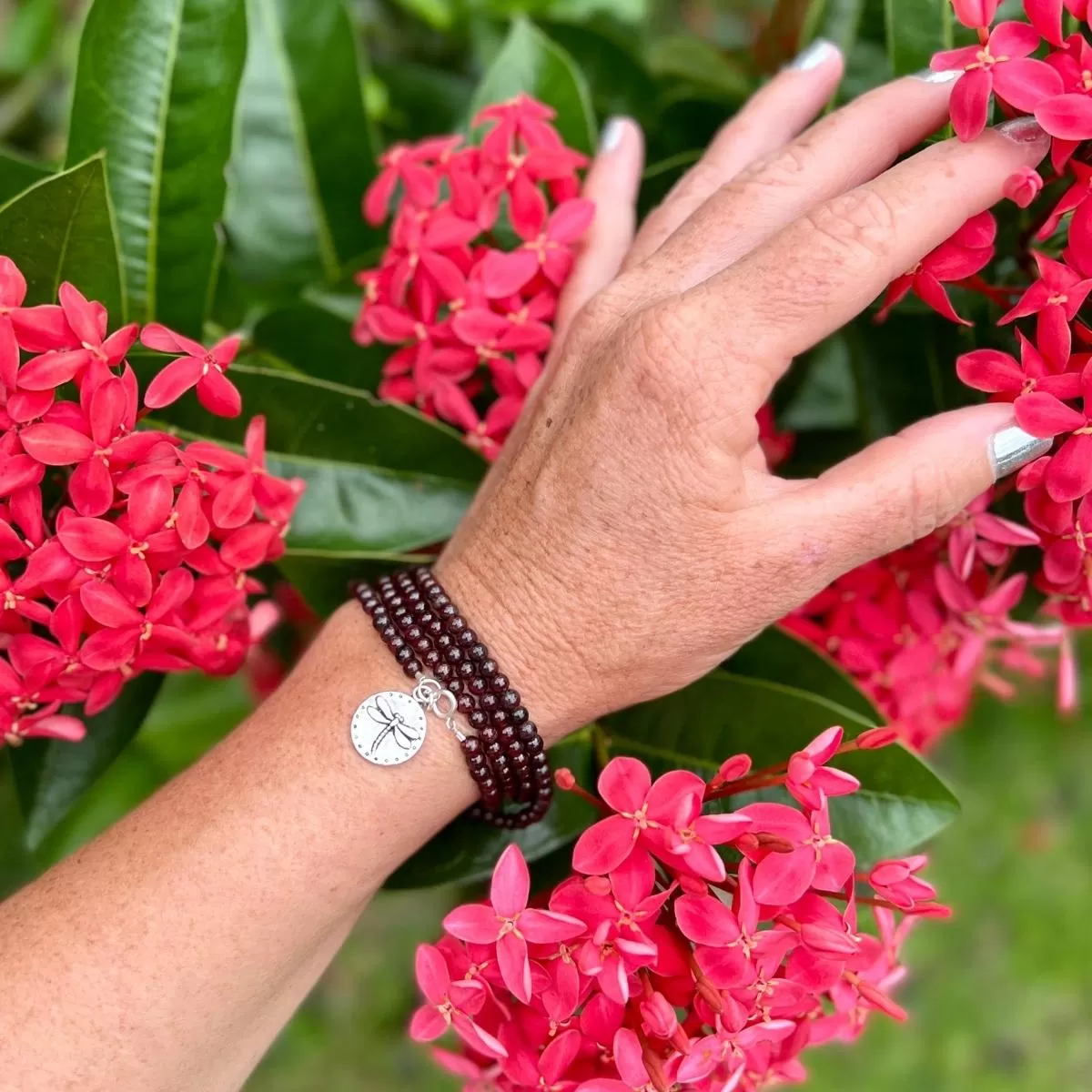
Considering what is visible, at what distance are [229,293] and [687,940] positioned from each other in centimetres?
93

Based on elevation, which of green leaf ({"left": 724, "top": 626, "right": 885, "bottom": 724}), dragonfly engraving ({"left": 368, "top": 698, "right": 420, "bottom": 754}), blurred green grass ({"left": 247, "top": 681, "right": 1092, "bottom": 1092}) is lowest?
blurred green grass ({"left": 247, "top": 681, "right": 1092, "bottom": 1092})

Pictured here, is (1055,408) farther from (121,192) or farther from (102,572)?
(121,192)

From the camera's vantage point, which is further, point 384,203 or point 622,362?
point 384,203

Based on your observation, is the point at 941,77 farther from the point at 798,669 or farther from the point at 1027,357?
the point at 798,669

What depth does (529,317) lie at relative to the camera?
927 mm

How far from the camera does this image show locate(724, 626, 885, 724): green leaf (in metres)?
0.96

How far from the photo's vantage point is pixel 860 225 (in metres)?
0.70

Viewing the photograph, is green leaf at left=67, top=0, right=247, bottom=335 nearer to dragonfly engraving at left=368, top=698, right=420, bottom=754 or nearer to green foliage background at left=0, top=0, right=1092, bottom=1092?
green foliage background at left=0, top=0, right=1092, bottom=1092

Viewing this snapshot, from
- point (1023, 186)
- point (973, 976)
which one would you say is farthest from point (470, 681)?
point (973, 976)

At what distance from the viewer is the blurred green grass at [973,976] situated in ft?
6.77

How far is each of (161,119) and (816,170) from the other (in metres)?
0.61

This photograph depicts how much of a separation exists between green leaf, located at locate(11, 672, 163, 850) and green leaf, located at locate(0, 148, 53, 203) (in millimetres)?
503

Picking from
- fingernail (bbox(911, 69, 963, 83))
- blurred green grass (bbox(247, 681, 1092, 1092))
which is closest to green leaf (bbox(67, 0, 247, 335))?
fingernail (bbox(911, 69, 963, 83))

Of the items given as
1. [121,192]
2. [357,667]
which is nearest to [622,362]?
[357,667]
